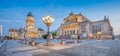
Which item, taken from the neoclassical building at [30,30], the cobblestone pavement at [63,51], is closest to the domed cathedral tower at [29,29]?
the neoclassical building at [30,30]

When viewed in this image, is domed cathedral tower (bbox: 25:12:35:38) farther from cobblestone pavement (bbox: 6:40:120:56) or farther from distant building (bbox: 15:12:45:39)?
cobblestone pavement (bbox: 6:40:120:56)

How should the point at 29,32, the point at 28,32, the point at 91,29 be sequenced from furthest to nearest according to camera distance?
the point at 29,32
the point at 28,32
the point at 91,29

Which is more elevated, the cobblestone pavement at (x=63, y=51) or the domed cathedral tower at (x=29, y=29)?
the domed cathedral tower at (x=29, y=29)

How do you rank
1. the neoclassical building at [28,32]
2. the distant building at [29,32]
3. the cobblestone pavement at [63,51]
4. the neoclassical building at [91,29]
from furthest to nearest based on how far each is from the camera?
the neoclassical building at [28,32] < the distant building at [29,32] < the neoclassical building at [91,29] < the cobblestone pavement at [63,51]

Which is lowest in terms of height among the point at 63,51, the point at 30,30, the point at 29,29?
the point at 63,51

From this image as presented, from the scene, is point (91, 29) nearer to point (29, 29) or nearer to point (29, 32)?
point (29, 32)

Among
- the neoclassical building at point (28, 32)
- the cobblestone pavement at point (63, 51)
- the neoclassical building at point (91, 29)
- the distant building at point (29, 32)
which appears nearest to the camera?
the cobblestone pavement at point (63, 51)

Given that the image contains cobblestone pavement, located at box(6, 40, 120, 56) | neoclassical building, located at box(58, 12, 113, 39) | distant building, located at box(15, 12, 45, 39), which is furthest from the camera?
distant building, located at box(15, 12, 45, 39)

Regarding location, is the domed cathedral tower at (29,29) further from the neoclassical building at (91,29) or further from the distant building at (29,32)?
the neoclassical building at (91,29)

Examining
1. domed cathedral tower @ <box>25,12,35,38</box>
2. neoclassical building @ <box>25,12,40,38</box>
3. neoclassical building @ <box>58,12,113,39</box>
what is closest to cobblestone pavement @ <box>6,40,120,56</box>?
neoclassical building @ <box>58,12,113,39</box>

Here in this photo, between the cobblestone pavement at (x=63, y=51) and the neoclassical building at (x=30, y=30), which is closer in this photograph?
the cobblestone pavement at (x=63, y=51)

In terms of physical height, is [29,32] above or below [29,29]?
below

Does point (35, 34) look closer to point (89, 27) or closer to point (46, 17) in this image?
point (89, 27)

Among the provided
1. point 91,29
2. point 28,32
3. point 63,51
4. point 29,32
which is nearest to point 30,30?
point 29,32
